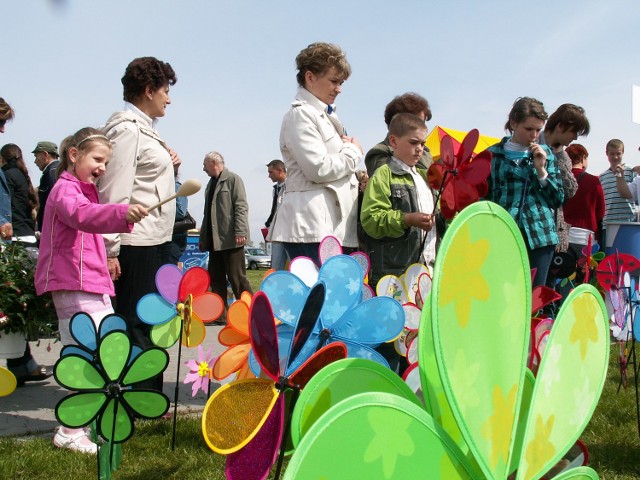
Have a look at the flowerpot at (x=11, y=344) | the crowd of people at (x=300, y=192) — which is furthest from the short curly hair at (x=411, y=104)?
the flowerpot at (x=11, y=344)

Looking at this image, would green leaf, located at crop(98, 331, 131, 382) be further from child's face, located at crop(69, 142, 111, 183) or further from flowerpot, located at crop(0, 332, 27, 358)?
flowerpot, located at crop(0, 332, 27, 358)

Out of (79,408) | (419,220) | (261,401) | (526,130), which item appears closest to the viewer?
(261,401)

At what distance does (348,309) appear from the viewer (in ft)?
5.32

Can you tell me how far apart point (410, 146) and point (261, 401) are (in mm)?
2079

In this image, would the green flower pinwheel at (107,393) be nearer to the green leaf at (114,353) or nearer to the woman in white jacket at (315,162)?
the green leaf at (114,353)

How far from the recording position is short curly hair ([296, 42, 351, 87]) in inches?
112

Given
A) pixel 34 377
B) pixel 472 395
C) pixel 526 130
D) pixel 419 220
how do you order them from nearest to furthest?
1. pixel 472 395
2. pixel 419 220
3. pixel 526 130
4. pixel 34 377

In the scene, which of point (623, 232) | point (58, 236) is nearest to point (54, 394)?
point (58, 236)

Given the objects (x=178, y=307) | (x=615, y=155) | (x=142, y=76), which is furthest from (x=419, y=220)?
(x=615, y=155)

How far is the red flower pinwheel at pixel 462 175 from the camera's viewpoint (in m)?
2.06

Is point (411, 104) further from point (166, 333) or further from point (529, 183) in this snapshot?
point (166, 333)

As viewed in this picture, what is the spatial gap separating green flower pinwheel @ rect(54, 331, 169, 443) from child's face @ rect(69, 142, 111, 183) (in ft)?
3.47

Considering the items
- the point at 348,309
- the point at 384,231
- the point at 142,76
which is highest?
the point at 142,76

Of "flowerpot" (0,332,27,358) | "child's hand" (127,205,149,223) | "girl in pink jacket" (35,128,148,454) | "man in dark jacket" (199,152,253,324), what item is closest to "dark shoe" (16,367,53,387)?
"flowerpot" (0,332,27,358)
